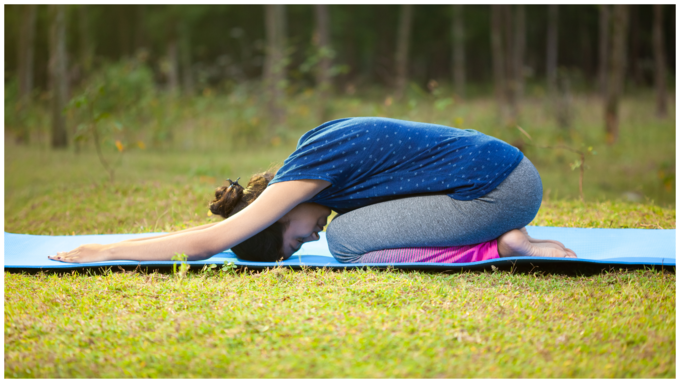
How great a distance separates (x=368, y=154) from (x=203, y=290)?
985mm

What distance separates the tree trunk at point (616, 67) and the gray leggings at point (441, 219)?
668 centimetres

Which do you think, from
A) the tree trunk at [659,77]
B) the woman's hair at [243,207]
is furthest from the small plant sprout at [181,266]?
the tree trunk at [659,77]

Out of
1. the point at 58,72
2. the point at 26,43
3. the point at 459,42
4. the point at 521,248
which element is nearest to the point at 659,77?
the point at 459,42

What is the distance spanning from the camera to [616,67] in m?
8.16

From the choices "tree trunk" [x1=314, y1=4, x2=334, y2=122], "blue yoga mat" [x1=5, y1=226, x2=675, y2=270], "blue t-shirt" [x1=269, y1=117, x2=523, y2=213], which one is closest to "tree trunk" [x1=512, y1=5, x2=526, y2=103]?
"tree trunk" [x1=314, y1=4, x2=334, y2=122]

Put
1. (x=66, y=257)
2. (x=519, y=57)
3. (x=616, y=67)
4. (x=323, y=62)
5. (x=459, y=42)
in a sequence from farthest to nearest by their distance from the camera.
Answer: (x=459, y=42), (x=519, y=57), (x=323, y=62), (x=616, y=67), (x=66, y=257)

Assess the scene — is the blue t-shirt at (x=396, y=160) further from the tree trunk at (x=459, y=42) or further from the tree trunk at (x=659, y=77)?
the tree trunk at (x=459, y=42)

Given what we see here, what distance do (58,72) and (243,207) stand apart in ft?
23.7

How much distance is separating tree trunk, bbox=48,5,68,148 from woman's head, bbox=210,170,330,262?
22.8ft

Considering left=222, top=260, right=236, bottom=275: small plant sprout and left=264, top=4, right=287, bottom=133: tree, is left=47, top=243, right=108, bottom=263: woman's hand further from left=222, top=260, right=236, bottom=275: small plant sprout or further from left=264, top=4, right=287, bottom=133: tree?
left=264, top=4, right=287, bottom=133: tree

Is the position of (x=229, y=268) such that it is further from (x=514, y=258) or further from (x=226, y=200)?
(x=514, y=258)

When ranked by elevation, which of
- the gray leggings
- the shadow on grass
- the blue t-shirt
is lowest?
the shadow on grass

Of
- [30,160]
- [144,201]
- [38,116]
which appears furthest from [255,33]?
[144,201]

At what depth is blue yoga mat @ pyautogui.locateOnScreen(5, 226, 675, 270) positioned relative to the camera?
258 centimetres
